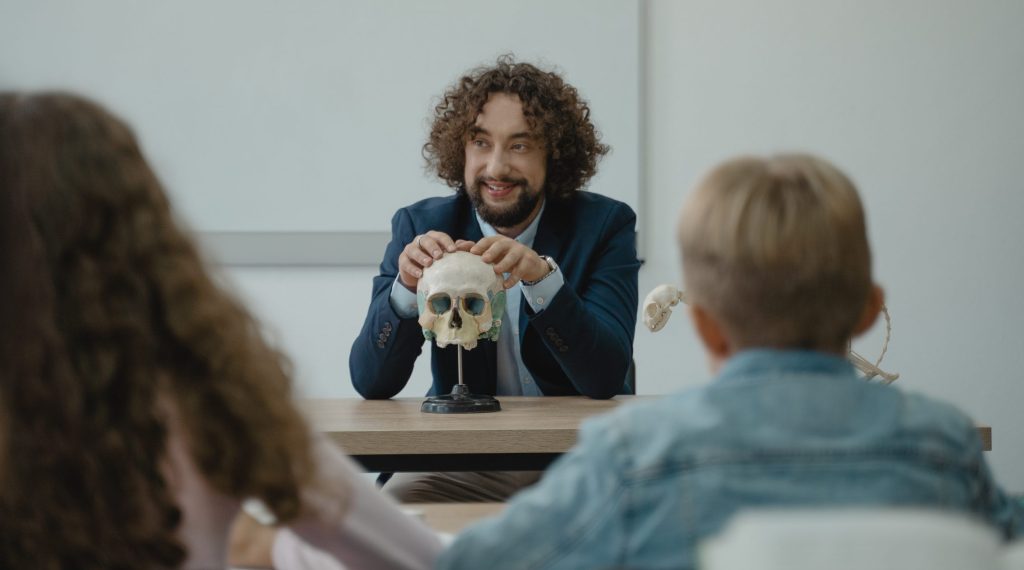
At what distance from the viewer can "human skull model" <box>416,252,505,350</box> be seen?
2.62 metres

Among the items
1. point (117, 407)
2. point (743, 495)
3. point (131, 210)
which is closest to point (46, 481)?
point (117, 407)

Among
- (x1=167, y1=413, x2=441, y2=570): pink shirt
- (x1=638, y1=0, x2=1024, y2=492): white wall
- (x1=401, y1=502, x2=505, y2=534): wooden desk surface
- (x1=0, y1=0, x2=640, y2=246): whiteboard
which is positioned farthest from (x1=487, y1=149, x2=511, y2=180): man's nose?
(x1=167, y1=413, x2=441, y2=570): pink shirt

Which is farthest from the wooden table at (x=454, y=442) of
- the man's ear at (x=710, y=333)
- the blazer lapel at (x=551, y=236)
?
the man's ear at (x=710, y=333)

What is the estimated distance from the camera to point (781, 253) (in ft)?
3.56

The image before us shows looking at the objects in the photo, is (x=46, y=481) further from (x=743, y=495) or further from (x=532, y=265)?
(x=532, y=265)

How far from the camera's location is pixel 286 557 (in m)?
1.44

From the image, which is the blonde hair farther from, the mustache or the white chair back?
the mustache

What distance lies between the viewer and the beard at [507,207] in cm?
317

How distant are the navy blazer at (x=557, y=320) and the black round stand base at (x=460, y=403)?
0.22 meters

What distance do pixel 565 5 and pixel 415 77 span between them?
24.8 inches

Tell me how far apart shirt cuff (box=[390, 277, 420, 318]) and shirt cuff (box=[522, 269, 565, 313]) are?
0.90ft

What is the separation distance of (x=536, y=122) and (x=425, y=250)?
2.31ft

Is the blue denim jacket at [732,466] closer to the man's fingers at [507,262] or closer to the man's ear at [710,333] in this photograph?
the man's ear at [710,333]

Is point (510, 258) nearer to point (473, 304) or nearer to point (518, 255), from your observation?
point (518, 255)
